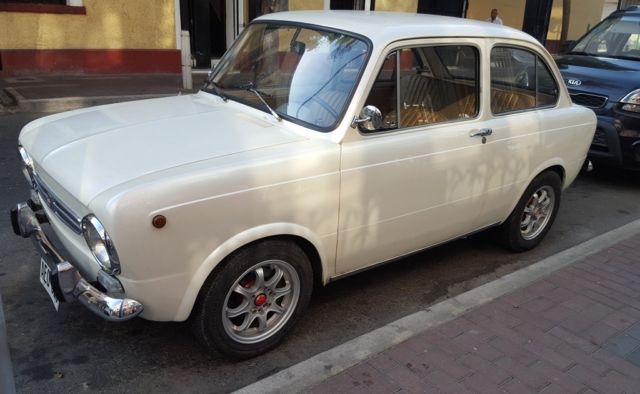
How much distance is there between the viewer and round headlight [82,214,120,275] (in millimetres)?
2531

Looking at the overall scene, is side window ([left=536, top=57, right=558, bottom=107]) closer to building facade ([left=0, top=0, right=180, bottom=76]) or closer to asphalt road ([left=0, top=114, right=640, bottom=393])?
asphalt road ([left=0, top=114, right=640, bottom=393])

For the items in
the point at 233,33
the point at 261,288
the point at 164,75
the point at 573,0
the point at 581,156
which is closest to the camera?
the point at 261,288

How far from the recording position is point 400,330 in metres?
3.33

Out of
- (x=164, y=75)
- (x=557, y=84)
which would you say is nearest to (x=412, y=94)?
(x=557, y=84)

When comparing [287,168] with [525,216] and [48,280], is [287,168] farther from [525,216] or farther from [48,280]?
[525,216]

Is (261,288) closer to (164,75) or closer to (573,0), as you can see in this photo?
(164,75)

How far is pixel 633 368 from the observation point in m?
3.09

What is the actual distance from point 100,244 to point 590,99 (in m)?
6.10

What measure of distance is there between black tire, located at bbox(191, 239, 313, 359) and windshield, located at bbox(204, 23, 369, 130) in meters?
0.80

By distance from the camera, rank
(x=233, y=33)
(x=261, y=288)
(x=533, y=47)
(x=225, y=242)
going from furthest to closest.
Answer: (x=233, y=33) < (x=533, y=47) < (x=261, y=288) < (x=225, y=242)

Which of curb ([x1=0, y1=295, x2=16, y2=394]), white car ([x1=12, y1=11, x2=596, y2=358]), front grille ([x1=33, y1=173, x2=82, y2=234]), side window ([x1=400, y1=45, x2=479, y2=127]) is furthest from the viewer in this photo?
side window ([x1=400, y1=45, x2=479, y2=127])

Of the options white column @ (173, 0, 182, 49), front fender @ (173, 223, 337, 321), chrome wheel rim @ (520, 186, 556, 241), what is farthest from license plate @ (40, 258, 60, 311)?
white column @ (173, 0, 182, 49)

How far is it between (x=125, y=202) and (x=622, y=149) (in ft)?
19.4

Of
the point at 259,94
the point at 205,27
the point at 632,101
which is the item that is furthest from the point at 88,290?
the point at 205,27
